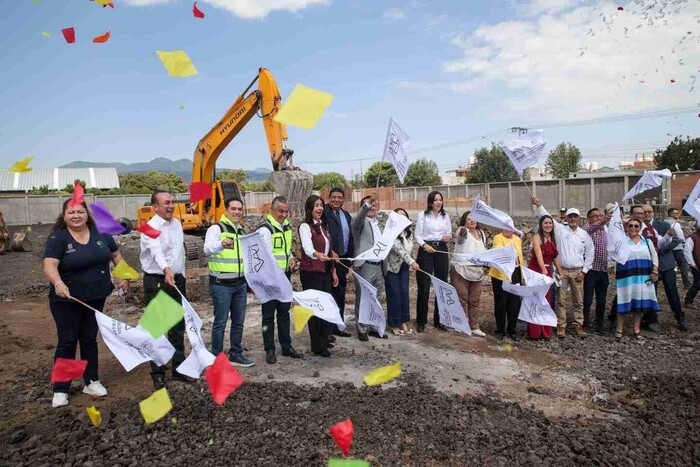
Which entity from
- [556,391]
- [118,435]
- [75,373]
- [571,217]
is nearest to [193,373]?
[118,435]

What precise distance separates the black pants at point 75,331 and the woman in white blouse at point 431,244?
3.91 metres

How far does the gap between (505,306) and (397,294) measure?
4.83ft

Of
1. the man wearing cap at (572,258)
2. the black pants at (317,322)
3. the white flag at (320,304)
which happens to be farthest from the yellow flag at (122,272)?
the man wearing cap at (572,258)

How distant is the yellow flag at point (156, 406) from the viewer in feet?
12.2

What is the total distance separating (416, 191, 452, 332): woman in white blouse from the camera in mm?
6527

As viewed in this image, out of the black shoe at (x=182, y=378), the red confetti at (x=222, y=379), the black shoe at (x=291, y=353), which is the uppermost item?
the red confetti at (x=222, y=379)

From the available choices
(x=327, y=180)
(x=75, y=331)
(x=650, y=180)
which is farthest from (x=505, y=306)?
(x=327, y=180)

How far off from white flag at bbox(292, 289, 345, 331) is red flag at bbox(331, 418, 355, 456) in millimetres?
1376

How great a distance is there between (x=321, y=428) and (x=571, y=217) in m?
4.51

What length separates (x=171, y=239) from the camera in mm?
4465

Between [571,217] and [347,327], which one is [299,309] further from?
[571,217]

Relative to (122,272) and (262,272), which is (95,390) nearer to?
(122,272)

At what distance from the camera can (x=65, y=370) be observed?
407 cm

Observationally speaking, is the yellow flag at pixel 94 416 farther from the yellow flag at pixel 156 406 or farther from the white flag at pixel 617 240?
the white flag at pixel 617 240
